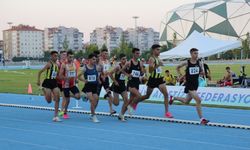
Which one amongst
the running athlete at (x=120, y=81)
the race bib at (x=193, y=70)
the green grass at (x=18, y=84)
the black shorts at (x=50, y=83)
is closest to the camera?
the race bib at (x=193, y=70)

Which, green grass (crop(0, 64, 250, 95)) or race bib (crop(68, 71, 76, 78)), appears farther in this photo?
green grass (crop(0, 64, 250, 95))

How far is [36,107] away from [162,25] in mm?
121743

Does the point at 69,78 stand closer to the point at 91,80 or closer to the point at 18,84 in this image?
the point at 91,80

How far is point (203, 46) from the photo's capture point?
25531 millimetres

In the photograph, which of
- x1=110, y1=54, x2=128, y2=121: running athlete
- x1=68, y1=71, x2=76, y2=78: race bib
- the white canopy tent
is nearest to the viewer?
x1=110, y1=54, x2=128, y2=121: running athlete

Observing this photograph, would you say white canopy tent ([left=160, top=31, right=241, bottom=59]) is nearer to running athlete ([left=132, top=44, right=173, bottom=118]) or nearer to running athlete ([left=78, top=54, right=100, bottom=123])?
running athlete ([left=132, top=44, right=173, bottom=118])

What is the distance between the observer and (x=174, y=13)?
131 metres

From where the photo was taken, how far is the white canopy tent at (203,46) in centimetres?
2475

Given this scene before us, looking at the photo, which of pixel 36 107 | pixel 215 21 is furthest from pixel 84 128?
pixel 215 21

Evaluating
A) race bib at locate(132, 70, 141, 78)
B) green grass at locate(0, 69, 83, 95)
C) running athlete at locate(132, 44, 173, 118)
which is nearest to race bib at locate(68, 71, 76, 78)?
race bib at locate(132, 70, 141, 78)

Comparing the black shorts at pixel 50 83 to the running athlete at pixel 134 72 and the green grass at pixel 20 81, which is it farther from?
the green grass at pixel 20 81

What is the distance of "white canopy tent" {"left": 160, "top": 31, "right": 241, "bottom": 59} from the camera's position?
24.8 meters

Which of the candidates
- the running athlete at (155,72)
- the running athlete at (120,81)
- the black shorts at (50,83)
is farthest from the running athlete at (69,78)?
the running athlete at (155,72)

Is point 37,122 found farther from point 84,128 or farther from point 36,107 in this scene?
point 36,107
